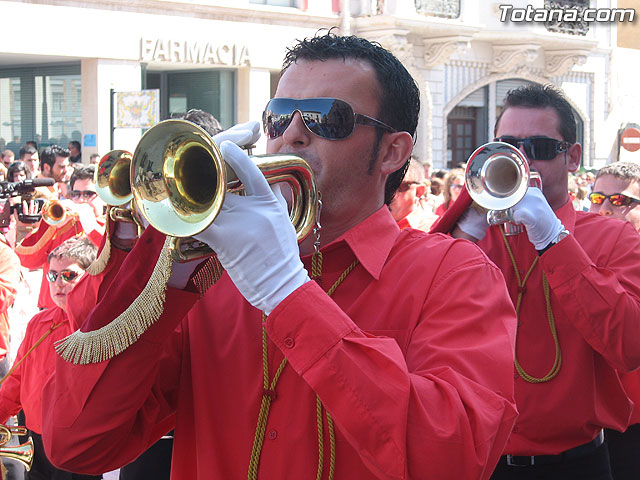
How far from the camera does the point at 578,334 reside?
2967 mm

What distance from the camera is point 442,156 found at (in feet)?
69.9

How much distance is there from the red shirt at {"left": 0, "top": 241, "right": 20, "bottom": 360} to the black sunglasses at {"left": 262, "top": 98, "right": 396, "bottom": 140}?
3570 millimetres

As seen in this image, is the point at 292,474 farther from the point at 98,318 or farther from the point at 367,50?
the point at 367,50

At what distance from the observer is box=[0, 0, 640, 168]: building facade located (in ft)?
49.4

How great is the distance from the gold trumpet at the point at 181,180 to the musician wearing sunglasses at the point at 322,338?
4 centimetres

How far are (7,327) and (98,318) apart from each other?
368cm

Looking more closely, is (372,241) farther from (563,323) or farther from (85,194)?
(85,194)

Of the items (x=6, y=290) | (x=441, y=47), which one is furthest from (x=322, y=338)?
(x=441, y=47)

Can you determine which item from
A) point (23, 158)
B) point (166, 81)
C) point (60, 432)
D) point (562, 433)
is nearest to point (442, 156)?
point (166, 81)

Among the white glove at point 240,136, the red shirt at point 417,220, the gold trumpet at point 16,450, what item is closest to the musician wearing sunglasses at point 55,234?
the red shirt at point 417,220

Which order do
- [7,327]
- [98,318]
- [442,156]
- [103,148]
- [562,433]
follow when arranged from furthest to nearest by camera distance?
[442,156] → [103,148] → [7,327] → [562,433] → [98,318]

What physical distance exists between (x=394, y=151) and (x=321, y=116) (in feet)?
0.78

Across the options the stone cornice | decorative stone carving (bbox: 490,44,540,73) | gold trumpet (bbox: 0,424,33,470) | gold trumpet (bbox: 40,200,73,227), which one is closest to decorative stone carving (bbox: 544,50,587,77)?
decorative stone carving (bbox: 490,44,540,73)

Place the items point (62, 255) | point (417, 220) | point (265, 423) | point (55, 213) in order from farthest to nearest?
point (55, 213)
point (417, 220)
point (62, 255)
point (265, 423)
